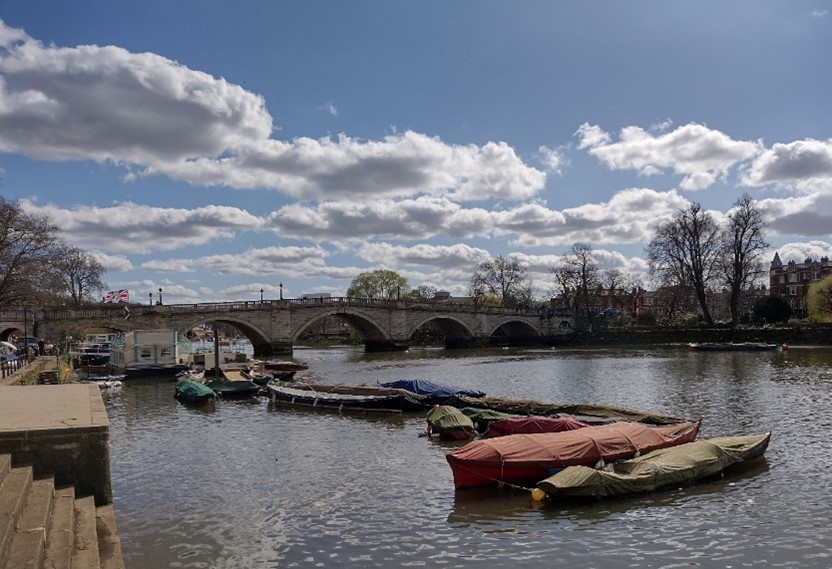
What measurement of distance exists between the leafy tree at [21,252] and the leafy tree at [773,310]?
252 ft

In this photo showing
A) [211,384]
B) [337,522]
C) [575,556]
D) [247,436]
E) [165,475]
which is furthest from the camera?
[211,384]

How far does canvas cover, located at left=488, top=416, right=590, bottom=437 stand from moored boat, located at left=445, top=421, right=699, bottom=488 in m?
1.94

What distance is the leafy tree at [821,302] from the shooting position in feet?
250

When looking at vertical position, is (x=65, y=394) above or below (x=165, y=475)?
above

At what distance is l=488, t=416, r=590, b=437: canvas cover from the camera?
19.6m

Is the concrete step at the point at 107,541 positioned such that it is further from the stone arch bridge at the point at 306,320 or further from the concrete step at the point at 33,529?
the stone arch bridge at the point at 306,320

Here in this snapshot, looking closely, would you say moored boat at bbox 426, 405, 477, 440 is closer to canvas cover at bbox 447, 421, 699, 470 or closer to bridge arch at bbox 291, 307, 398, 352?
canvas cover at bbox 447, 421, 699, 470

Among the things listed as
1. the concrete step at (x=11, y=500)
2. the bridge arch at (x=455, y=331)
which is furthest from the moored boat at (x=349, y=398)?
the bridge arch at (x=455, y=331)

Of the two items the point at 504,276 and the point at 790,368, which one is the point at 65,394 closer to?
the point at 790,368

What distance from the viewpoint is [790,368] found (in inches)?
1816

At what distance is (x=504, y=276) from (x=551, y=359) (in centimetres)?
4969

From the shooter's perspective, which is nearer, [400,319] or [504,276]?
[400,319]

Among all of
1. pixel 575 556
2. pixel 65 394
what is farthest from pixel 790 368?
pixel 65 394

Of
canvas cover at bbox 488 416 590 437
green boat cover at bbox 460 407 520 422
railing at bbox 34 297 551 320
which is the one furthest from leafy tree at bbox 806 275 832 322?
canvas cover at bbox 488 416 590 437
